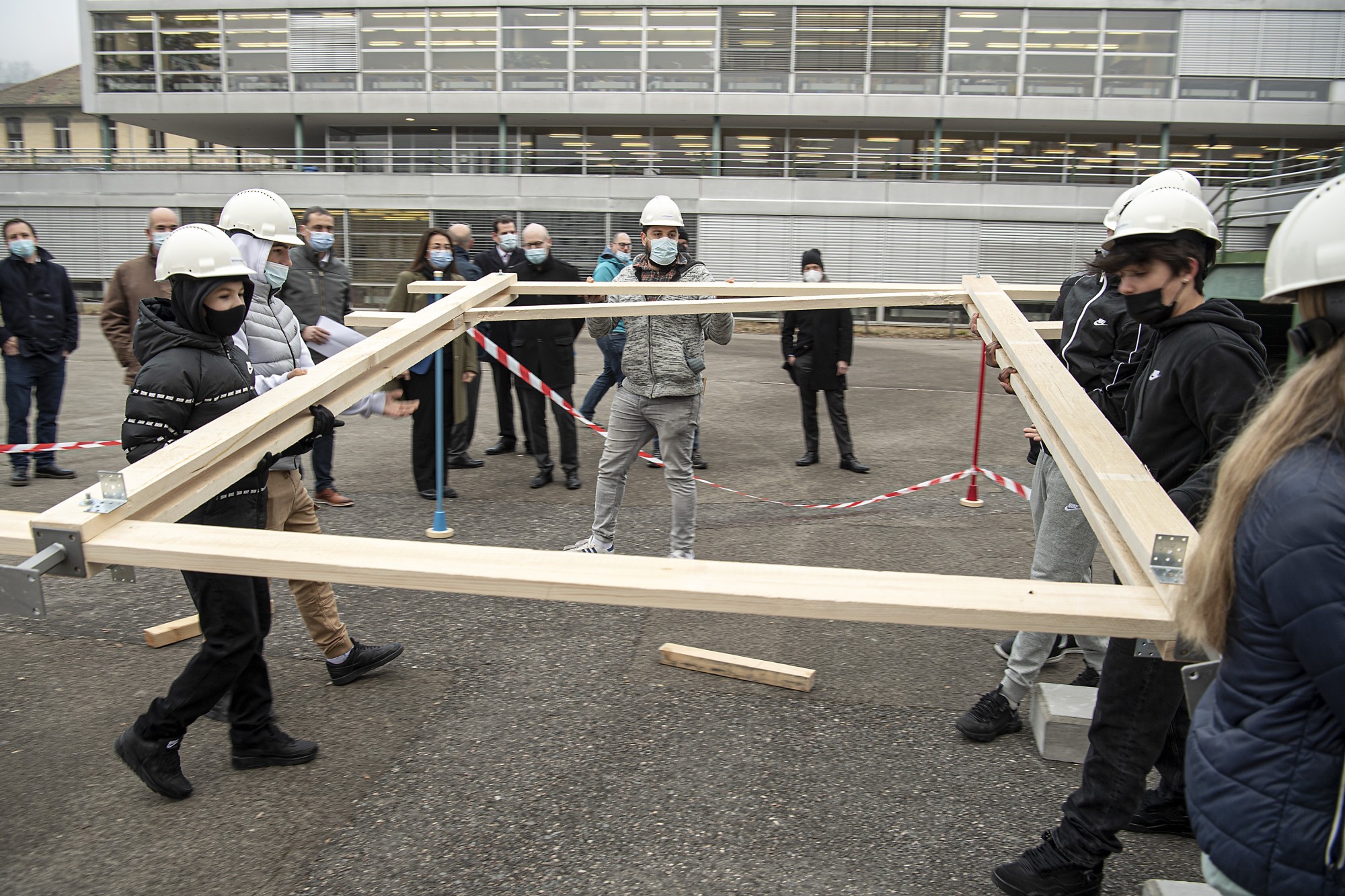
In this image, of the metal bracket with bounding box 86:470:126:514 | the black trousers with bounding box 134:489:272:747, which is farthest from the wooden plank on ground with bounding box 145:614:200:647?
the metal bracket with bounding box 86:470:126:514

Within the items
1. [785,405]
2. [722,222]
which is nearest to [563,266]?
[785,405]

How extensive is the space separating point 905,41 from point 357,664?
28.0 m

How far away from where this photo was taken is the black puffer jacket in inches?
124

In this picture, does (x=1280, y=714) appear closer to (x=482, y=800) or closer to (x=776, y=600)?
(x=776, y=600)

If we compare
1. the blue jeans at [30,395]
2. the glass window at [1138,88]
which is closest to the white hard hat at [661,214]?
the blue jeans at [30,395]

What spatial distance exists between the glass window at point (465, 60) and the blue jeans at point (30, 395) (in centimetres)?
2336

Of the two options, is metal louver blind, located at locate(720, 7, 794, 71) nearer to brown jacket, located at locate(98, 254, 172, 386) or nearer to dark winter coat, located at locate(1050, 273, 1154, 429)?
brown jacket, located at locate(98, 254, 172, 386)

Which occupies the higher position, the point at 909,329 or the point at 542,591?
the point at 542,591

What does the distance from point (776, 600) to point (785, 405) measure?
→ 10199 mm

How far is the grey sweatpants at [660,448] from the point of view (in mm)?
5328

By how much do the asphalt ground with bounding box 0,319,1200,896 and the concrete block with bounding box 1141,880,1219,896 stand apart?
0.34 metres

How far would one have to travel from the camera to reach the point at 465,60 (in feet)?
93.3

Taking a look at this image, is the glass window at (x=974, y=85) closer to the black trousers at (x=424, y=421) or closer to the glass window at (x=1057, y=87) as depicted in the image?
the glass window at (x=1057, y=87)

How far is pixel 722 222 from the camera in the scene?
1039 inches
